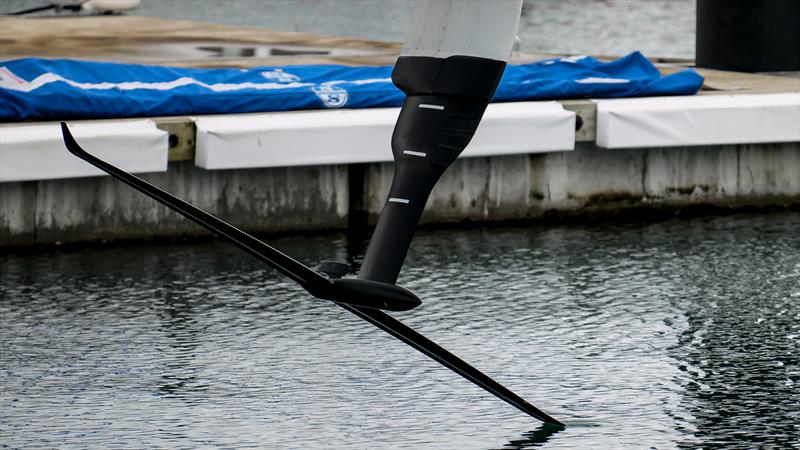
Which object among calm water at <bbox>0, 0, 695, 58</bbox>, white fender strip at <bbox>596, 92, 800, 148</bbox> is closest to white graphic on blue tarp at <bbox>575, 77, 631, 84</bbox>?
white fender strip at <bbox>596, 92, 800, 148</bbox>

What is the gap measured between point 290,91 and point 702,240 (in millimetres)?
3164

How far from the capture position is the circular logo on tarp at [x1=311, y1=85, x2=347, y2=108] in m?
12.5

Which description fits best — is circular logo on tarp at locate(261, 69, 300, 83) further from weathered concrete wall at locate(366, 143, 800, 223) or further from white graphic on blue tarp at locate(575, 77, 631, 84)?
white graphic on blue tarp at locate(575, 77, 631, 84)

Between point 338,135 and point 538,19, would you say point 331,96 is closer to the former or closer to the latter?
point 338,135

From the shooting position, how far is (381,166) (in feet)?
40.2

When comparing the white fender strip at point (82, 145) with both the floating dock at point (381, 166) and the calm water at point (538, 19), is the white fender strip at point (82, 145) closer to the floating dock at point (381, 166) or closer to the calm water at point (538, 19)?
the floating dock at point (381, 166)

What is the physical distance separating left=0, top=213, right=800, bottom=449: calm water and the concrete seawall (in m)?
0.31

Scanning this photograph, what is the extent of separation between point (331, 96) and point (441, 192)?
1.08 metres

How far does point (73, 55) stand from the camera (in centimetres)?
1753

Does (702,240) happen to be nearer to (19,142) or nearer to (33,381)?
(19,142)

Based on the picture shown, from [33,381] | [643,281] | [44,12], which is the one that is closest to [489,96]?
[33,381]

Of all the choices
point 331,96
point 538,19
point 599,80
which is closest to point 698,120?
point 599,80

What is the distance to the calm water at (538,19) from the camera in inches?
1166

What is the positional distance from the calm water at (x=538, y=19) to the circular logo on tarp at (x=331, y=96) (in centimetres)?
1342
